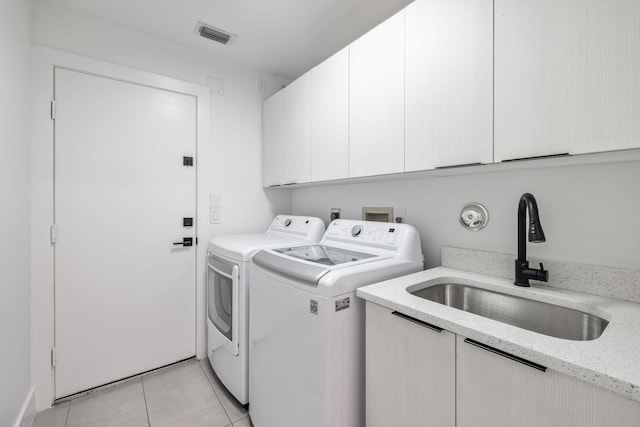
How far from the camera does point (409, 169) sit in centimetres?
133

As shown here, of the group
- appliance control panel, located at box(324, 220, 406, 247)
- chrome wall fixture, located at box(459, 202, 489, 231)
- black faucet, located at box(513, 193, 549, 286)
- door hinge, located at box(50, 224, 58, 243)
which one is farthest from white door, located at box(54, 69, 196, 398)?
black faucet, located at box(513, 193, 549, 286)

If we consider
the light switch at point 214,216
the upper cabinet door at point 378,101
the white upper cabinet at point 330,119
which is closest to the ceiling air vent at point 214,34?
the white upper cabinet at point 330,119

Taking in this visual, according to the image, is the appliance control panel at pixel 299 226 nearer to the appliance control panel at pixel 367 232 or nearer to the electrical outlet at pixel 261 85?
the appliance control panel at pixel 367 232

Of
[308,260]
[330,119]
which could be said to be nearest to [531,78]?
[330,119]

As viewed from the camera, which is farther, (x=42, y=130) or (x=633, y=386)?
(x=42, y=130)

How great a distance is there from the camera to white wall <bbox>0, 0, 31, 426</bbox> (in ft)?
4.11

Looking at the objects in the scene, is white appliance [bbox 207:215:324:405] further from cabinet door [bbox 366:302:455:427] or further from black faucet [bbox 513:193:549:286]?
black faucet [bbox 513:193:549:286]

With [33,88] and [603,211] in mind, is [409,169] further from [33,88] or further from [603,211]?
[33,88]

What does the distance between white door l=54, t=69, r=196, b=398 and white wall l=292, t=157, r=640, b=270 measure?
5.57 feet

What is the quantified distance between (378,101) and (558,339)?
124cm

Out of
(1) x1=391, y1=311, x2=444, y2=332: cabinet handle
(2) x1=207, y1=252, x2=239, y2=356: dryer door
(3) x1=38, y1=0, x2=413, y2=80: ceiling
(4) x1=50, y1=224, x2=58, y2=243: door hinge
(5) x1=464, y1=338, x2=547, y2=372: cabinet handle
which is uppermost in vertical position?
(3) x1=38, y1=0, x2=413, y2=80: ceiling

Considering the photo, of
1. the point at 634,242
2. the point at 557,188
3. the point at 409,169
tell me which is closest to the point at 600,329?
the point at 634,242

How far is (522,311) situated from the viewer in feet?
3.77

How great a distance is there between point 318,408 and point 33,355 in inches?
73.4
